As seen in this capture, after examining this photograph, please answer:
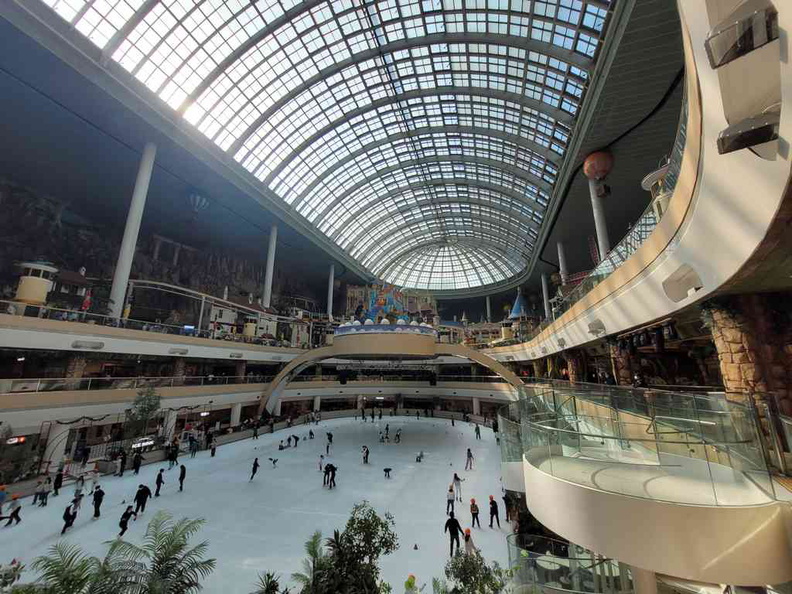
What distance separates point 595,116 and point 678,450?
20.2 meters

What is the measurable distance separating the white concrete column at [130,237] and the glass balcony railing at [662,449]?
942 inches

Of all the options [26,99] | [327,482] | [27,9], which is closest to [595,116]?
[327,482]

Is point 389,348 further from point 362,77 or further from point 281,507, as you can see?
point 362,77

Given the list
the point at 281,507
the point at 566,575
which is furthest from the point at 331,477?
the point at 566,575

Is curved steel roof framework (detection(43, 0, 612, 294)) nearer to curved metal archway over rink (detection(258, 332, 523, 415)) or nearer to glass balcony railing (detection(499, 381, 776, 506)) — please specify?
curved metal archway over rink (detection(258, 332, 523, 415))

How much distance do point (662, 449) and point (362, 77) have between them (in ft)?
113

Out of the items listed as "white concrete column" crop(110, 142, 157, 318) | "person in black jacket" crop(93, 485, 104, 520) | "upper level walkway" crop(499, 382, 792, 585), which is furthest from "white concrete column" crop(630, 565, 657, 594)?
"white concrete column" crop(110, 142, 157, 318)

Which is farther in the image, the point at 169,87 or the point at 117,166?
the point at 117,166

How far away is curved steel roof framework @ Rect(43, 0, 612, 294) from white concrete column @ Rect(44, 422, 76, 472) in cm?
2084

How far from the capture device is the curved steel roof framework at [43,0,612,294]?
72.1 ft

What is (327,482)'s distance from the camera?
642 inches

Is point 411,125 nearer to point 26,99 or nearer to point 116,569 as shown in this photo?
point 26,99

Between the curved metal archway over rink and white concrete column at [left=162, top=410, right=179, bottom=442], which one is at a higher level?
the curved metal archway over rink

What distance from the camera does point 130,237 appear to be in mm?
22922
